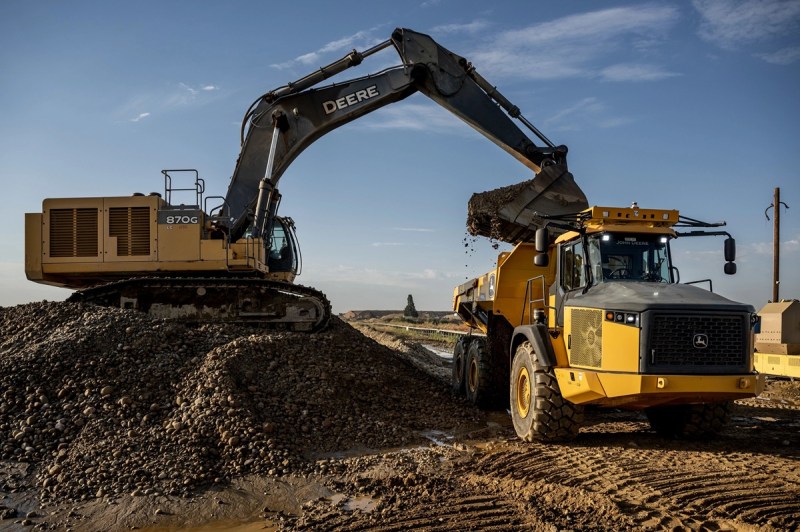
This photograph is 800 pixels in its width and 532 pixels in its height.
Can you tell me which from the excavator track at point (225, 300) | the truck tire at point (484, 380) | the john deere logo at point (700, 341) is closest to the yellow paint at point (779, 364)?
the truck tire at point (484, 380)

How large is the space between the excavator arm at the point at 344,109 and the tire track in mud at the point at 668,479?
7.21 m

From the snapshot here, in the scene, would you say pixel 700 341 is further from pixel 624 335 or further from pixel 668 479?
pixel 668 479

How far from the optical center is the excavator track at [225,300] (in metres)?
12.6

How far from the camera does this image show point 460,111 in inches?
534

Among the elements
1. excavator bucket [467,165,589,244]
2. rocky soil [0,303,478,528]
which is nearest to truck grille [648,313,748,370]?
rocky soil [0,303,478,528]

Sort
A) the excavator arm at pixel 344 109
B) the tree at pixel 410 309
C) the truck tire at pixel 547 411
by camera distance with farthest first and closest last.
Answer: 1. the tree at pixel 410 309
2. the excavator arm at pixel 344 109
3. the truck tire at pixel 547 411

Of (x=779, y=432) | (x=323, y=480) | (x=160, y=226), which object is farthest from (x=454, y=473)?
(x=160, y=226)

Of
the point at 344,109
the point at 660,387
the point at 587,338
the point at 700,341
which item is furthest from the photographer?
the point at 344,109

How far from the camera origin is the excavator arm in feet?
44.1

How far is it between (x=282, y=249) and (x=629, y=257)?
854 cm

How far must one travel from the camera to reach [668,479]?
6422 mm

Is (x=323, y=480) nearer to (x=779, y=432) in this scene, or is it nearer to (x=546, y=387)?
(x=546, y=387)

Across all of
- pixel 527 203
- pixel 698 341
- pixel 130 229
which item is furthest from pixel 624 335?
pixel 130 229

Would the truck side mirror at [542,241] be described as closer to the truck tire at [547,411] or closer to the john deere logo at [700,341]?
the truck tire at [547,411]
